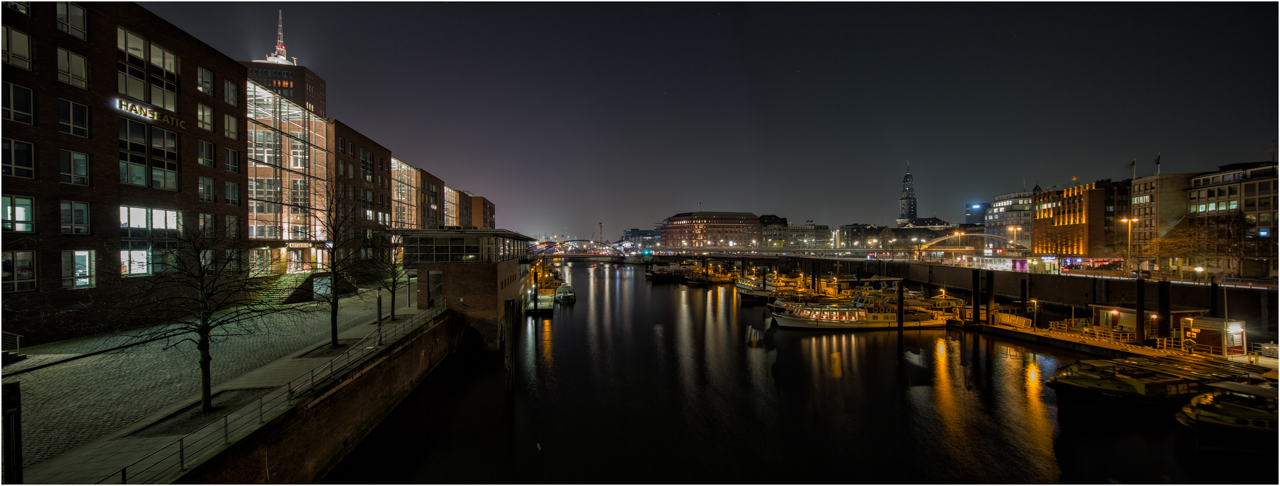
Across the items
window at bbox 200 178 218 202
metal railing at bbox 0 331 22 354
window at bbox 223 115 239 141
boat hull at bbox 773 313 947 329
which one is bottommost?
boat hull at bbox 773 313 947 329

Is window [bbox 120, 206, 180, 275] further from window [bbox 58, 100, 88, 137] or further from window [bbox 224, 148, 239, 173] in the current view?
window [bbox 224, 148, 239, 173]

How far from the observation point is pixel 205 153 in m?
24.3

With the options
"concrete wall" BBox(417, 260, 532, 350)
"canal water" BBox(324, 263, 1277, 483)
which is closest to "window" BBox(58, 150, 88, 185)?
"concrete wall" BBox(417, 260, 532, 350)

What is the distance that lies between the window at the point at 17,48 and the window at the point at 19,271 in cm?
655

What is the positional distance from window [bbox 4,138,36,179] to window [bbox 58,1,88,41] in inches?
191

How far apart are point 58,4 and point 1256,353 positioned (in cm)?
4994

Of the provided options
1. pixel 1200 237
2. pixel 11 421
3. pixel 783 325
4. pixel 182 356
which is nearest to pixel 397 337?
pixel 182 356

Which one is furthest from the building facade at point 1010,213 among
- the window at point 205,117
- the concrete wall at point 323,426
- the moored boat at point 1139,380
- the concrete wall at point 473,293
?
the window at point 205,117

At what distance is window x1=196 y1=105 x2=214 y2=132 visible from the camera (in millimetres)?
24000

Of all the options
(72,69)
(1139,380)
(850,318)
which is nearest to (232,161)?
(72,69)

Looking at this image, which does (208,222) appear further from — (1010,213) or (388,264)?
(1010,213)

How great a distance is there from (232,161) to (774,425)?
31678 mm

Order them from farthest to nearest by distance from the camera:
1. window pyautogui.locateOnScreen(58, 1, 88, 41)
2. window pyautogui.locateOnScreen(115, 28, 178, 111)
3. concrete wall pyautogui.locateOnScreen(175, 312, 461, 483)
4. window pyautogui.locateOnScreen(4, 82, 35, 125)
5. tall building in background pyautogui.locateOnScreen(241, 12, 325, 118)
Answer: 1. tall building in background pyautogui.locateOnScreen(241, 12, 325, 118)
2. window pyautogui.locateOnScreen(115, 28, 178, 111)
3. window pyautogui.locateOnScreen(58, 1, 88, 41)
4. window pyautogui.locateOnScreen(4, 82, 35, 125)
5. concrete wall pyautogui.locateOnScreen(175, 312, 461, 483)

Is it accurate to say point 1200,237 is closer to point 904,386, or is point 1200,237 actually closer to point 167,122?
point 904,386
